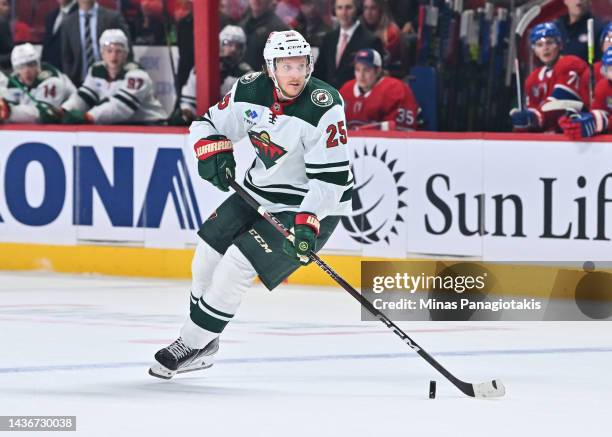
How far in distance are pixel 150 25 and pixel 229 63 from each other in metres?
0.93

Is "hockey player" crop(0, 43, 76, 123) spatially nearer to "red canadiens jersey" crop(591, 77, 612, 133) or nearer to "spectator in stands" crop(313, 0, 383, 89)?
"spectator in stands" crop(313, 0, 383, 89)

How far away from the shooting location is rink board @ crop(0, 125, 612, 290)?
8367 mm

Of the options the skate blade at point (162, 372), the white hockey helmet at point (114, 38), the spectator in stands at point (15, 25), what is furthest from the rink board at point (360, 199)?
the skate blade at point (162, 372)

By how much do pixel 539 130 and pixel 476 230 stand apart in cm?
70

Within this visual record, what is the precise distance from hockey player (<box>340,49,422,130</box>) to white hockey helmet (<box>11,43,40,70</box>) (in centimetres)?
227

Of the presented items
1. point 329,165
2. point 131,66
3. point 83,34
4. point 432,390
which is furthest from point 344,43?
point 432,390

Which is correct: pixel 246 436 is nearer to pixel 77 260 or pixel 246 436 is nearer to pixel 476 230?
pixel 476 230

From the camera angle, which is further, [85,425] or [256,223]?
[256,223]

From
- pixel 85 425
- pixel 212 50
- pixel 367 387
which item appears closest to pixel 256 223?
pixel 367 387

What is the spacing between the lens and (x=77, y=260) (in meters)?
9.66

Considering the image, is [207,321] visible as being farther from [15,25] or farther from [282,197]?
[15,25]

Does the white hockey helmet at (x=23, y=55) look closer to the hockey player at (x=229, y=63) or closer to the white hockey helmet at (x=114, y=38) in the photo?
the white hockey helmet at (x=114, y=38)

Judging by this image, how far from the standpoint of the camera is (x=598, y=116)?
8.31 metres

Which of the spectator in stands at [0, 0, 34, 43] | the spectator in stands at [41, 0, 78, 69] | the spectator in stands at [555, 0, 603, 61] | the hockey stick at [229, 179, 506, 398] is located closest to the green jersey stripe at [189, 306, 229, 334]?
the hockey stick at [229, 179, 506, 398]
